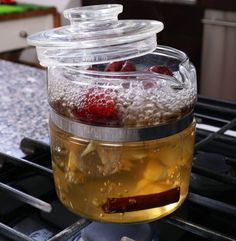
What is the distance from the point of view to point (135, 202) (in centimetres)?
43

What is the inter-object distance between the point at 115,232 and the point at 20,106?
0.45 m

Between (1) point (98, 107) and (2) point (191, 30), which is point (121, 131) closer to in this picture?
(1) point (98, 107)

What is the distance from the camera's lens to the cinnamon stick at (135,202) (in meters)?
0.43

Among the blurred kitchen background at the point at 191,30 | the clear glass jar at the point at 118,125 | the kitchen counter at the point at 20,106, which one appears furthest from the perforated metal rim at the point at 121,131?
the blurred kitchen background at the point at 191,30

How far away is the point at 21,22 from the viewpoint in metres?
2.19

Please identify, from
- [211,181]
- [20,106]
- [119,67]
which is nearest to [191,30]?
[20,106]

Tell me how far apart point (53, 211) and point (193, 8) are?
1.85 m

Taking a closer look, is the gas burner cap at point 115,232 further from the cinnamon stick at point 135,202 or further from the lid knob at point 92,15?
the lid knob at point 92,15

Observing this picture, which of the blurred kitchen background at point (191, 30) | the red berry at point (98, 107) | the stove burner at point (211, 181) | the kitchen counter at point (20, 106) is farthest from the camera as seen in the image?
the blurred kitchen background at point (191, 30)

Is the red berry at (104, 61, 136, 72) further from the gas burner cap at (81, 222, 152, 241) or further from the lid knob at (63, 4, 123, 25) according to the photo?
the gas burner cap at (81, 222, 152, 241)

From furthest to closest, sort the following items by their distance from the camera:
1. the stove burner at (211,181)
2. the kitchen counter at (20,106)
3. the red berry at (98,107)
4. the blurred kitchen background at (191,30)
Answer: the blurred kitchen background at (191,30) < the kitchen counter at (20,106) < the stove burner at (211,181) < the red berry at (98,107)

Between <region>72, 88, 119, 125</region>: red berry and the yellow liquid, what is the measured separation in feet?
0.07

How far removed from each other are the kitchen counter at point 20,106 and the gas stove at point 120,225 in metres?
0.06

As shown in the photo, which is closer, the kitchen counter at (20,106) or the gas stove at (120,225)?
the gas stove at (120,225)
